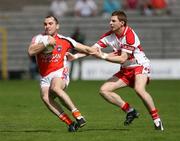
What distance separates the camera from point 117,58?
13602 millimetres

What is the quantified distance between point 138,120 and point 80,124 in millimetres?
3124

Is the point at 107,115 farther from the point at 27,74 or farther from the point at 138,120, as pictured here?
the point at 27,74

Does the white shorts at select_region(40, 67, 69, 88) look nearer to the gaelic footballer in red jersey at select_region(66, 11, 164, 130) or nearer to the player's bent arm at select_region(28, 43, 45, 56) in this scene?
the gaelic footballer in red jersey at select_region(66, 11, 164, 130)

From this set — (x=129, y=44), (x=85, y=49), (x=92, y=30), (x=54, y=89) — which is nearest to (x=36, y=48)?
(x=54, y=89)

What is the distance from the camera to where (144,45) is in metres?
36.0

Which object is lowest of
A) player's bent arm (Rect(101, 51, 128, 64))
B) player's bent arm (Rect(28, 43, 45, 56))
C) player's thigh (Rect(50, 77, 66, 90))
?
player's thigh (Rect(50, 77, 66, 90))

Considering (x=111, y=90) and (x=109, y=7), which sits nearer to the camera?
(x=111, y=90)

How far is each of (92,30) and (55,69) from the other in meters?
23.1

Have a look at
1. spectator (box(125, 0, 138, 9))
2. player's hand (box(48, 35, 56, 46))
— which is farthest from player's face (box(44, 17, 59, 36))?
spectator (box(125, 0, 138, 9))

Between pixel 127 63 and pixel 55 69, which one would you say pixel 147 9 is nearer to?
pixel 127 63

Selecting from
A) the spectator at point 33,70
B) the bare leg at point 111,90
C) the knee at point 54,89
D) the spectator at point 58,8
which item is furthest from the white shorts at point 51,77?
the spectator at point 58,8

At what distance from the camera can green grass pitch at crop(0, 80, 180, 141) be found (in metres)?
12.7

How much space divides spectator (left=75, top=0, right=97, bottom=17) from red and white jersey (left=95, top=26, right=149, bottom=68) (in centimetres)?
2233

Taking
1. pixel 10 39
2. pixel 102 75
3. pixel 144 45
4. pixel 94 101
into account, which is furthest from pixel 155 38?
pixel 94 101
